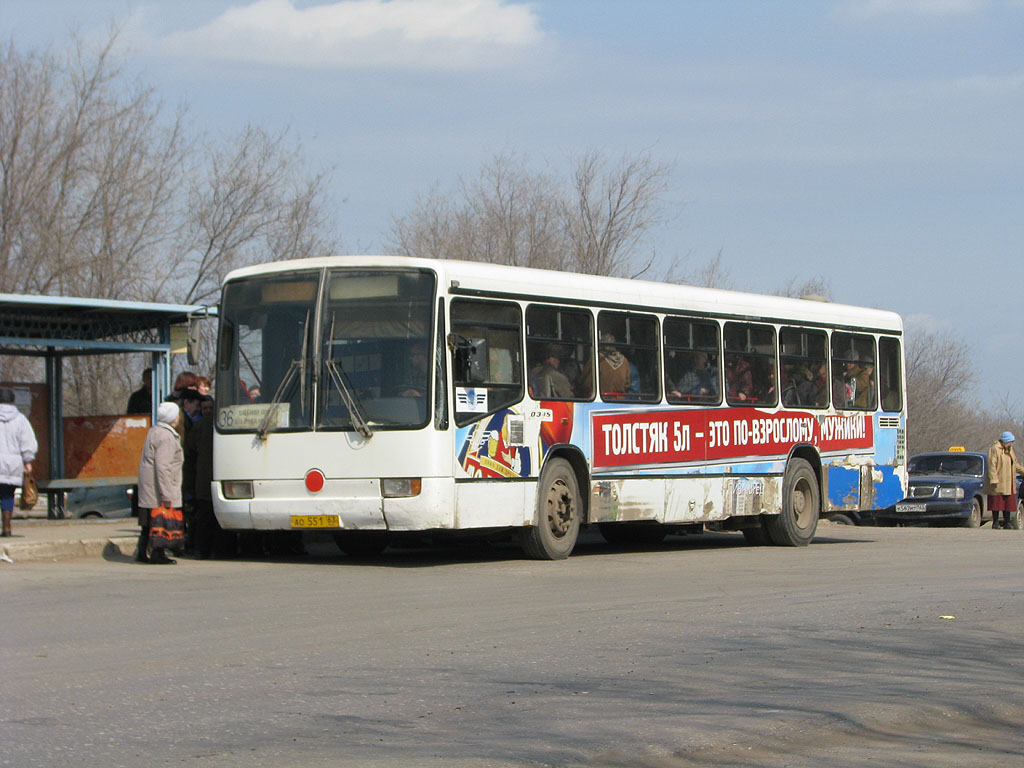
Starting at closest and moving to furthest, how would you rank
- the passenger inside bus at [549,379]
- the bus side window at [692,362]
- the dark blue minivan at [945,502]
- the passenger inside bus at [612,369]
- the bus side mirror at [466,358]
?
the bus side mirror at [466,358] → the passenger inside bus at [549,379] → the passenger inside bus at [612,369] → the bus side window at [692,362] → the dark blue minivan at [945,502]

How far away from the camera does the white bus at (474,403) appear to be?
14438 mm

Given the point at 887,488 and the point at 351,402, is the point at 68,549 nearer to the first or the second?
the point at 351,402

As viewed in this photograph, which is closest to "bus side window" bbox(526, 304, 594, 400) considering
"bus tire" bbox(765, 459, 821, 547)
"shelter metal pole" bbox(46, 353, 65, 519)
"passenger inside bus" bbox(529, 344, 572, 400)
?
"passenger inside bus" bbox(529, 344, 572, 400)

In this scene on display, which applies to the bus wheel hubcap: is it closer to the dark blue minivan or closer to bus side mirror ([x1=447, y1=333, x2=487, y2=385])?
bus side mirror ([x1=447, y1=333, x2=487, y2=385])

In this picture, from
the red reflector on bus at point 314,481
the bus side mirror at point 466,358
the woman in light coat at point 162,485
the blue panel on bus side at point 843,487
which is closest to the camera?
the bus side mirror at point 466,358

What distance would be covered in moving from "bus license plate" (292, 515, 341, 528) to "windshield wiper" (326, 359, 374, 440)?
87 cm

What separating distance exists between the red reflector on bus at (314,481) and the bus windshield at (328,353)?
45 centimetres

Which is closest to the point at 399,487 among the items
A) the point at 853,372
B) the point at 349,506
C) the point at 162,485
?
the point at 349,506

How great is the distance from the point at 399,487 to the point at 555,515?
85.9 inches

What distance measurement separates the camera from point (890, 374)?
2164cm

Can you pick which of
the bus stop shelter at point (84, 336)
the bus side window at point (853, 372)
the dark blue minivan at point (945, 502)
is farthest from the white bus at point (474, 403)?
the dark blue minivan at point (945, 502)

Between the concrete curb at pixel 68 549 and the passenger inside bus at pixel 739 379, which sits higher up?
the passenger inside bus at pixel 739 379

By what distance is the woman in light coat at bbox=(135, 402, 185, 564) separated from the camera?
14766 mm

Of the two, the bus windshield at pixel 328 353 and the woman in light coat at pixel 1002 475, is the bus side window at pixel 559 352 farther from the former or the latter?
the woman in light coat at pixel 1002 475
